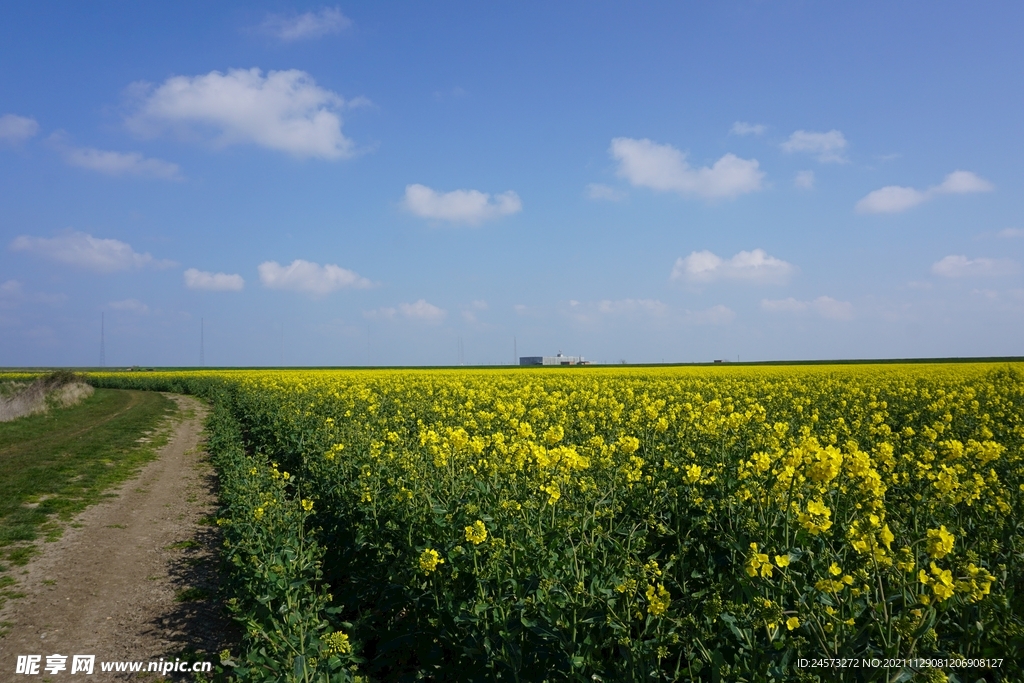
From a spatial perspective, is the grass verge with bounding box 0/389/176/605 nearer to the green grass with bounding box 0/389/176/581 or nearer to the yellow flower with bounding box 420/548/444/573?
the green grass with bounding box 0/389/176/581

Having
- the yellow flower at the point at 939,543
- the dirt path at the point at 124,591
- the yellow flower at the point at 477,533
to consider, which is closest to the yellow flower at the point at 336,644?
the yellow flower at the point at 477,533

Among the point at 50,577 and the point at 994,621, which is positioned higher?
the point at 994,621

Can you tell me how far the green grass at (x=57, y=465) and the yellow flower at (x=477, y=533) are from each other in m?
7.27

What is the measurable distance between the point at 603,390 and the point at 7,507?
44.0ft

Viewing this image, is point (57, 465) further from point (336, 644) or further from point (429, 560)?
point (429, 560)

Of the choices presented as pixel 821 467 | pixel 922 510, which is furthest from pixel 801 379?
pixel 821 467

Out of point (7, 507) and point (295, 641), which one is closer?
point (295, 641)

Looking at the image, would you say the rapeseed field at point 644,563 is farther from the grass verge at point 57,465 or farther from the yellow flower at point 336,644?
the grass verge at point 57,465

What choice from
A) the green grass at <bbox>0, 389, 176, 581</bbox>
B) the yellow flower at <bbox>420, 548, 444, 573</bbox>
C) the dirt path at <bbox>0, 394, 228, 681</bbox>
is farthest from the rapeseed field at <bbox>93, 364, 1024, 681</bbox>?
the green grass at <bbox>0, 389, 176, 581</bbox>

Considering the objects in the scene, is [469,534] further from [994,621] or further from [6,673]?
[6,673]

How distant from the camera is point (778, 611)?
3.08 m

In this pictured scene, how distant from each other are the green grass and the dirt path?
53cm

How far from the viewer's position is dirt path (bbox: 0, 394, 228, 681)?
584cm

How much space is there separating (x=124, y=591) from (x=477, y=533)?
5.28 m
